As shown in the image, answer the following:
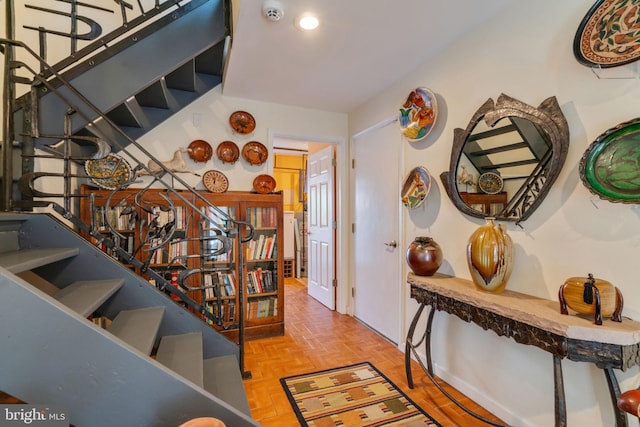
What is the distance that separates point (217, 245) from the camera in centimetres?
278

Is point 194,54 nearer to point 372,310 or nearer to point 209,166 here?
point 209,166

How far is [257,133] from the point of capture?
3143 millimetres

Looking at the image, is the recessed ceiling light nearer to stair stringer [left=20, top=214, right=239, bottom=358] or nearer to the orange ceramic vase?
the orange ceramic vase

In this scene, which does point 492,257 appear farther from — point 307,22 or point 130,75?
point 130,75

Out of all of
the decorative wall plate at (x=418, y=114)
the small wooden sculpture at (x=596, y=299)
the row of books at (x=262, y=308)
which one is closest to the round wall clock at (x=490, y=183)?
the decorative wall plate at (x=418, y=114)

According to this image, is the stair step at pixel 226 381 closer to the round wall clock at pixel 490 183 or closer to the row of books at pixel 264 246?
the row of books at pixel 264 246

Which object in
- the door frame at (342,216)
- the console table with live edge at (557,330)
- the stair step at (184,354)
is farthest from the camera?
the door frame at (342,216)

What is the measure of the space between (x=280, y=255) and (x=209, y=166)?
116 centimetres

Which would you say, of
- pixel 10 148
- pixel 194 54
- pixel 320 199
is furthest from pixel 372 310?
pixel 10 148

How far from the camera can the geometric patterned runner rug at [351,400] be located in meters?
1.74

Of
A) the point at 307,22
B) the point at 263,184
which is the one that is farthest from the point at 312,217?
the point at 307,22

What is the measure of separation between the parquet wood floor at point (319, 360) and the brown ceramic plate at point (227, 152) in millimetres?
1833

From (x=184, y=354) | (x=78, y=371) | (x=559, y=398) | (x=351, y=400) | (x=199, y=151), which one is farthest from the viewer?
(x=199, y=151)

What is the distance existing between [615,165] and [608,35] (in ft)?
1.89
